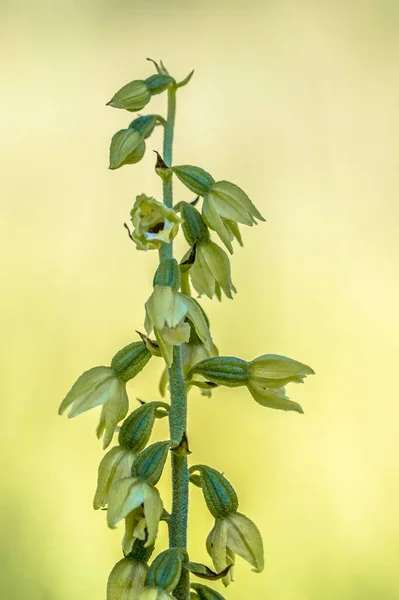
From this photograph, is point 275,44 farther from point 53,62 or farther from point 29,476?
point 29,476

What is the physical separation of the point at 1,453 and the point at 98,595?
58 centimetres

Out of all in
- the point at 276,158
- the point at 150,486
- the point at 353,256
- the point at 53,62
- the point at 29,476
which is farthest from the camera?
the point at 53,62

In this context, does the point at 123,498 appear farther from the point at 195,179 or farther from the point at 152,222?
the point at 195,179

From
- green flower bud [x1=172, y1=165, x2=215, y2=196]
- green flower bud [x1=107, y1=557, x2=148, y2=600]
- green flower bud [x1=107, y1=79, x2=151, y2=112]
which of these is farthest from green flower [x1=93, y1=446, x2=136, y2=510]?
green flower bud [x1=107, y1=79, x2=151, y2=112]

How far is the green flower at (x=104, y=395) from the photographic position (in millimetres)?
1670

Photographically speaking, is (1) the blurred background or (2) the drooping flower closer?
(2) the drooping flower

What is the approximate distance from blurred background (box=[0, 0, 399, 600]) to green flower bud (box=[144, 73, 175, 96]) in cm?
161

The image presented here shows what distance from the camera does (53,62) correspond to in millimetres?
4578

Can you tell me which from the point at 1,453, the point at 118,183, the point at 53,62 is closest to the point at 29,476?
the point at 1,453

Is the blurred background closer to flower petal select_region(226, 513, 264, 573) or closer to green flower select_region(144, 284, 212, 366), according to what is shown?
flower petal select_region(226, 513, 264, 573)

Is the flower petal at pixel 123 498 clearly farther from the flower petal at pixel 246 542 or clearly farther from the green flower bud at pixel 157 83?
the green flower bud at pixel 157 83

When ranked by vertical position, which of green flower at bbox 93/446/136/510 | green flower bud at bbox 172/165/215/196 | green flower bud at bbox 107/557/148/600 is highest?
green flower bud at bbox 172/165/215/196

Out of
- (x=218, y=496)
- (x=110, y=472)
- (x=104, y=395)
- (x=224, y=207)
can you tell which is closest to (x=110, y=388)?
(x=104, y=395)

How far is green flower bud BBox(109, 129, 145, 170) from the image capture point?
1.71 m
